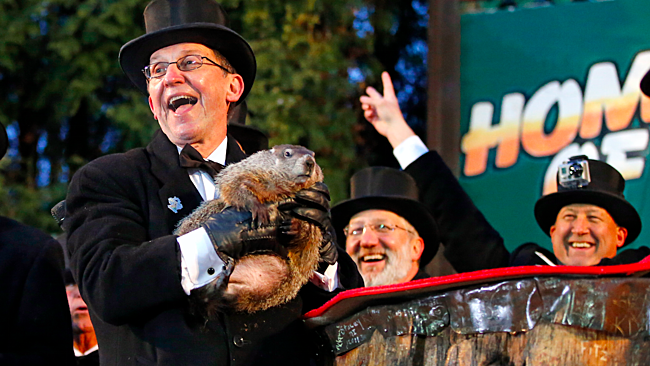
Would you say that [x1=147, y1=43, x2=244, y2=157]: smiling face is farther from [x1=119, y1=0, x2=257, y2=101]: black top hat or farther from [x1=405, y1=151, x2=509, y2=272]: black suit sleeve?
[x1=405, y1=151, x2=509, y2=272]: black suit sleeve

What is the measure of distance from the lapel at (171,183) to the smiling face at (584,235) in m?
2.71

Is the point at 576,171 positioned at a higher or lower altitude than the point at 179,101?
lower

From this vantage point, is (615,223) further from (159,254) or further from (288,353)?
(159,254)

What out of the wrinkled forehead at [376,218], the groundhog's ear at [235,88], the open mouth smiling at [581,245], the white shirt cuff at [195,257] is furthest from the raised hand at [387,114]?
the white shirt cuff at [195,257]

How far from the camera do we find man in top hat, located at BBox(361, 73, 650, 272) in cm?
446

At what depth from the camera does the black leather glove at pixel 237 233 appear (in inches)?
89.2

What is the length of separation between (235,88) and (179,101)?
1.02 ft

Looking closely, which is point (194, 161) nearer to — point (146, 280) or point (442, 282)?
point (146, 280)

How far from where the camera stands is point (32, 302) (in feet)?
9.93

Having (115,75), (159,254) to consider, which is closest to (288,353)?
(159,254)

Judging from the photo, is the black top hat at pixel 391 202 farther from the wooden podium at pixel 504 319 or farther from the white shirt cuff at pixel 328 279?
the wooden podium at pixel 504 319

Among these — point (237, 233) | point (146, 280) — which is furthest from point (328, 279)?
point (146, 280)

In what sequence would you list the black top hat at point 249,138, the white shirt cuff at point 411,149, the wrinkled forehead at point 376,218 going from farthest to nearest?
the white shirt cuff at point 411,149
the wrinkled forehead at point 376,218
the black top hat at point 249,138

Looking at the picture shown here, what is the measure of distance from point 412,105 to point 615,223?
355 cm
